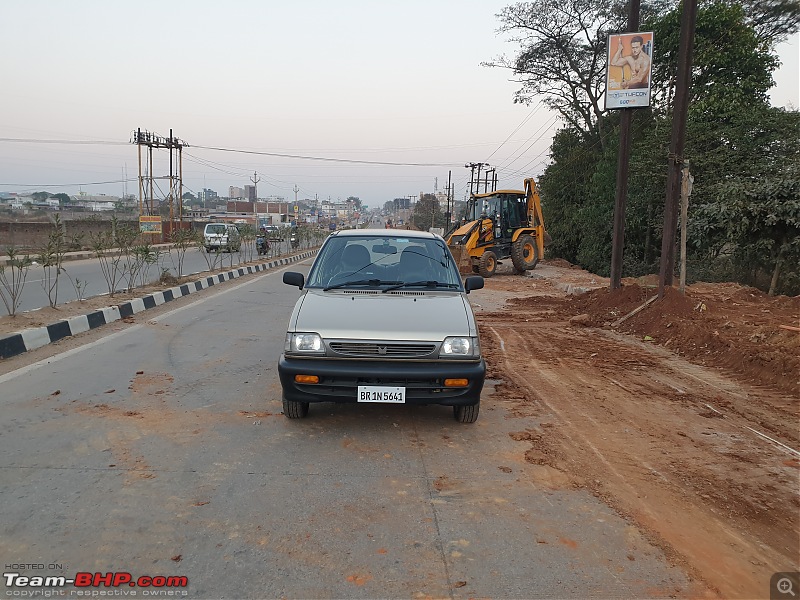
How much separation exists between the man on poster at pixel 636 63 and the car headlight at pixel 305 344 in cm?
929

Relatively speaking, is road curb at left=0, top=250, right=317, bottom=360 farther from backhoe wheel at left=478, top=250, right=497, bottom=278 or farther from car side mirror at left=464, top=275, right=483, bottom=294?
backhoe wheel at left=478, top=250, right=497, bottom=278

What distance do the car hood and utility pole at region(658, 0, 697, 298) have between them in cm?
640

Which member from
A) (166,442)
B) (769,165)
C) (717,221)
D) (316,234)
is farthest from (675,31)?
(316,234)

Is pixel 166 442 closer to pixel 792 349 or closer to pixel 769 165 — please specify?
pixel 792 349

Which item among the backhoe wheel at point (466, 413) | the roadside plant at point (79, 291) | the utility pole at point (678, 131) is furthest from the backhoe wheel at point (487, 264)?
the backhoe wheel at point (466, 413)

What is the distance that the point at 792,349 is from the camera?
6.62 m

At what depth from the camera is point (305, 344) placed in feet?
14.3

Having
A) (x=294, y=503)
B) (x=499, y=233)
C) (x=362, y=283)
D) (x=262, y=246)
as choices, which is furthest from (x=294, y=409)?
(x=262, y=246)

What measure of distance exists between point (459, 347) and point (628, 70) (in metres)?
8.94

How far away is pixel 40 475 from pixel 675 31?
2595cm

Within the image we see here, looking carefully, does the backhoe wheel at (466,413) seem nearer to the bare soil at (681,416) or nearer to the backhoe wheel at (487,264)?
the bare soil at (681,416)

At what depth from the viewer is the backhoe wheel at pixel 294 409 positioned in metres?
4.70

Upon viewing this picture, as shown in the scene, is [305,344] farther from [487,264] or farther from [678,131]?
[487,264]

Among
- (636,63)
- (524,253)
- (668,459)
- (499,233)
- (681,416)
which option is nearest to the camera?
(668,459)
